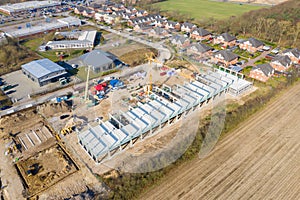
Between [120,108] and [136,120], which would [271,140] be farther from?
[120,108]

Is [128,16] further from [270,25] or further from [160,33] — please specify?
[270,25]

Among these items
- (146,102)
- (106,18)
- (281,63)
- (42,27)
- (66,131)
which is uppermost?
(106,18)

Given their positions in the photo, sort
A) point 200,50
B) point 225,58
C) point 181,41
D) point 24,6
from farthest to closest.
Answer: point 24,6
point 181,41
point 200,50
point 225,58

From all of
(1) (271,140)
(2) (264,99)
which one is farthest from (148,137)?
(2) (264,99)

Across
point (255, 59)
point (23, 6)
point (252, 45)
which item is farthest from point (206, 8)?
point (23, 6)

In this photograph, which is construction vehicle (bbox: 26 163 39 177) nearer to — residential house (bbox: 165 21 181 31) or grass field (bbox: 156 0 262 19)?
residential house (bbox: 165 21 181 31)

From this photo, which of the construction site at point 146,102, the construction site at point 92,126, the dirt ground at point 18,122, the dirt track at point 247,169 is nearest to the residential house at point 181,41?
the construction site at point 146,102
